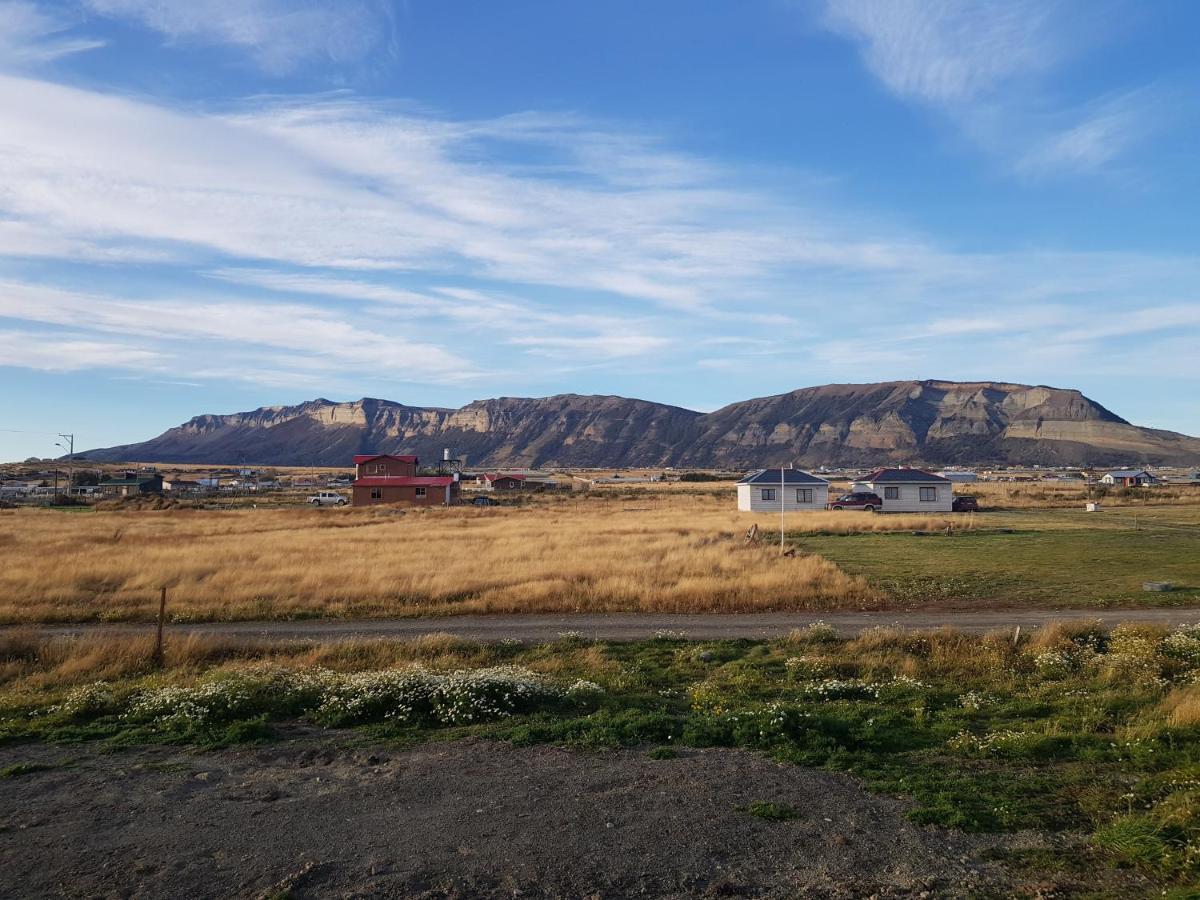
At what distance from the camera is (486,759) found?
28.3ft

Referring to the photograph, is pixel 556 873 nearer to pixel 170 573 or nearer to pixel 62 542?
pixel 170 573

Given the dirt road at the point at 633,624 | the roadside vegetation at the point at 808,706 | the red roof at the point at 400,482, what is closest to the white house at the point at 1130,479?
the red roof at the point at 400,482

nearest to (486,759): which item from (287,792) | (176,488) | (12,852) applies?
(287,792)

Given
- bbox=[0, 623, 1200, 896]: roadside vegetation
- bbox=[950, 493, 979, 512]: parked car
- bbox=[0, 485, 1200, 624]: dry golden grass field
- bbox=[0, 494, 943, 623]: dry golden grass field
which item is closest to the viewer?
bbox=[0, 623, 1200, 896]: roadside vegetation

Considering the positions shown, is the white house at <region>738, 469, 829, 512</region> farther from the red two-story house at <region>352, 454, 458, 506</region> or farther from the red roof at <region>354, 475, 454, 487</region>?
the red roof at <region>354, 475, 454, 487</region>

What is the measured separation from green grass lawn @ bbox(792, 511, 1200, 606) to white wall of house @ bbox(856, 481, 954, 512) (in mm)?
15487

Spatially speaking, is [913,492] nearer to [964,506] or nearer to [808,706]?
[964,506]

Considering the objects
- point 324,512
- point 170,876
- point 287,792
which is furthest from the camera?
point 324,512

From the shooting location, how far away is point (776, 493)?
Result: 61125 mm

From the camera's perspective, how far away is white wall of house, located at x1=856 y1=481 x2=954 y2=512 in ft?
198

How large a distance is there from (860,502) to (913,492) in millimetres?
3922

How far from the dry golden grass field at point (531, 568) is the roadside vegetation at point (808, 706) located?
510 cm

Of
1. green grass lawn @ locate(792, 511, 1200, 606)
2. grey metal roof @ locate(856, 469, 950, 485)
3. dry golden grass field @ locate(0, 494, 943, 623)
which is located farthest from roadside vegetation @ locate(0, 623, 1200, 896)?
grey metal roof @ locate(856, 469, 950, 485)

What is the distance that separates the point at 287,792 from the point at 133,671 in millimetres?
6856
